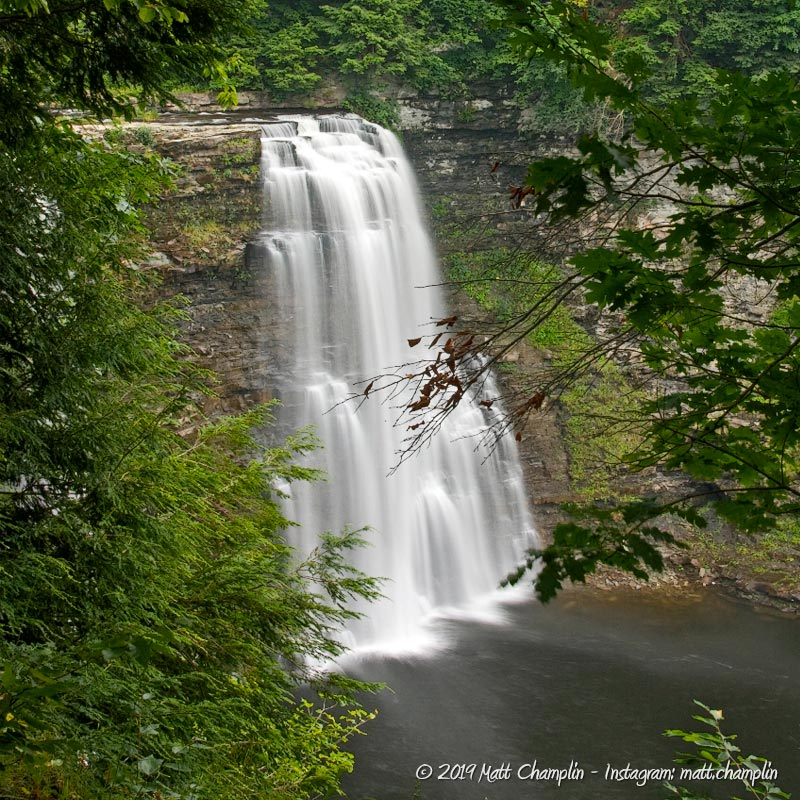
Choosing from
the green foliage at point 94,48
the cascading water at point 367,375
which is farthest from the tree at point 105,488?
the cascading water at point 367,375

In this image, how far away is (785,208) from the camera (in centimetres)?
183

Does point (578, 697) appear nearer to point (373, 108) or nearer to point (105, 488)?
point (105, 488)

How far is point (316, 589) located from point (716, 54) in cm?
1513

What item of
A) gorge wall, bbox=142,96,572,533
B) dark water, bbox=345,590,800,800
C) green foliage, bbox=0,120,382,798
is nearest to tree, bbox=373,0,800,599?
green foliage, bbox=0,120,382,798

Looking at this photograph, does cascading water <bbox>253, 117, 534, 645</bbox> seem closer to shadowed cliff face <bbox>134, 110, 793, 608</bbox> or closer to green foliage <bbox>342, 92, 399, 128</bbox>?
shadowed cliff face <bbox>134, 110, 793, 608</bbox>

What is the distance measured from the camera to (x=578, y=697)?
10109 mm

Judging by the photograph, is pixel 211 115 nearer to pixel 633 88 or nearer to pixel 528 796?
pixel 528 796

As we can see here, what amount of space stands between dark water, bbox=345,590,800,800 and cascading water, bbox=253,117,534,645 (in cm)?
169

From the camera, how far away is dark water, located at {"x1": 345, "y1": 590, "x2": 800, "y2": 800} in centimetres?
836

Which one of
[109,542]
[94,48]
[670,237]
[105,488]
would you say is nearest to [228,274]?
[94,48]

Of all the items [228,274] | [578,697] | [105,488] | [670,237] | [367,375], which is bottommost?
[578,697]

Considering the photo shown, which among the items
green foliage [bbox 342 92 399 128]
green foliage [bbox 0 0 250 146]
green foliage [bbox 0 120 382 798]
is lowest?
green foliage [bbox 0 120 382 798]

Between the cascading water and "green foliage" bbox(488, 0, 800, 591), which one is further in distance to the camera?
the cascading water

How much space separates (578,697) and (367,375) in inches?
298
